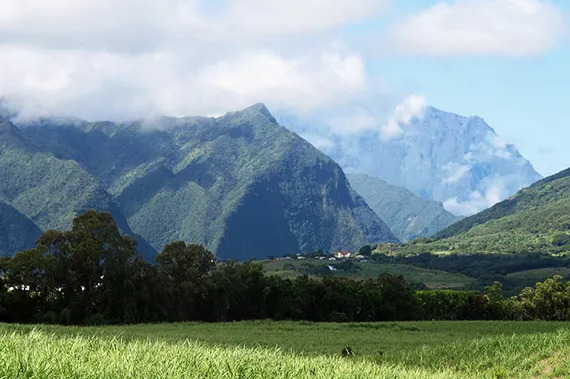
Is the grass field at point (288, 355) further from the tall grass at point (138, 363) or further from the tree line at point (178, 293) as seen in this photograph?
the tree line at point (178, 293)

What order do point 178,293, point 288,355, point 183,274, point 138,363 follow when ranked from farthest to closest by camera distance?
1. point 183,274
2. point 178,293
3. point 288,355
4. point 138,363

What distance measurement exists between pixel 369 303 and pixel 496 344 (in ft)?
191

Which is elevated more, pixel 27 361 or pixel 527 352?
pixel 27 361

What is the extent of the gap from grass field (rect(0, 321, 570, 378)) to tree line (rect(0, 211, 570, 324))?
55.9 ft

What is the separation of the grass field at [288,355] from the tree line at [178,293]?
17.1 m

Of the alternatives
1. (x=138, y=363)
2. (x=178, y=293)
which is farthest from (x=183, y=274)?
(x=138, y=363)

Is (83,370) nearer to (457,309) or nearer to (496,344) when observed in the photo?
(496,344)

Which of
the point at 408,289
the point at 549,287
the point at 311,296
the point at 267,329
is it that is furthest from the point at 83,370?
the point at 549,287

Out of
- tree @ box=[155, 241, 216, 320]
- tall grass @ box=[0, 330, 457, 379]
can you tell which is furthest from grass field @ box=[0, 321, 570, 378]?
tree @ box=[155, 241, 216, 320]

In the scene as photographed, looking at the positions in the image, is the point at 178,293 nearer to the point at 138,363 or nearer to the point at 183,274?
the point at 183,274

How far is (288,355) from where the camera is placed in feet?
49.3

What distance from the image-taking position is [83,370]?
385 inches

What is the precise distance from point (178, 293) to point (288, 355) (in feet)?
198

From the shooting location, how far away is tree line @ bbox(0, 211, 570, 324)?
65.9 meters
